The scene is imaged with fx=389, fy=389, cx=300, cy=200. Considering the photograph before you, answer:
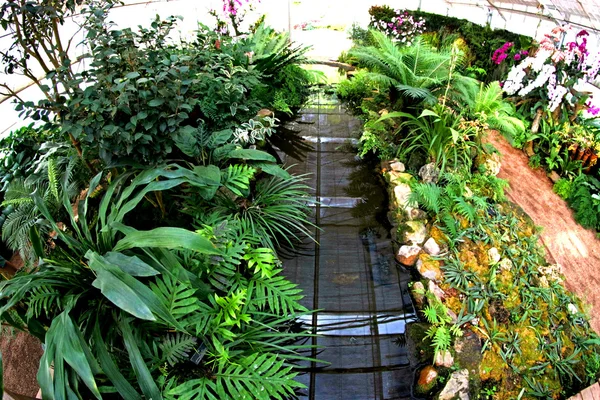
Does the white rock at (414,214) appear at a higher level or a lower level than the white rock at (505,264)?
higher

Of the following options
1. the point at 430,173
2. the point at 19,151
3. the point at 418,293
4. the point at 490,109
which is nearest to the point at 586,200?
the point at 490,109

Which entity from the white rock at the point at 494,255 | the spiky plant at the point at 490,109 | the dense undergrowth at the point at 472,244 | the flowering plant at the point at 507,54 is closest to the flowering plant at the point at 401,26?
the flowering plant at the point at 507,54

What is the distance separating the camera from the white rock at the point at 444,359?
2174 millimetres

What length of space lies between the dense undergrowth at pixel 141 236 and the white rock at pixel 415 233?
790 mm

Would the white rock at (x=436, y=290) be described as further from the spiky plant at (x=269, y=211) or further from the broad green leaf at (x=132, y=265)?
the broad green leaf at (x=132, y=265)

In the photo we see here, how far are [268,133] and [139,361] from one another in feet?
8.88

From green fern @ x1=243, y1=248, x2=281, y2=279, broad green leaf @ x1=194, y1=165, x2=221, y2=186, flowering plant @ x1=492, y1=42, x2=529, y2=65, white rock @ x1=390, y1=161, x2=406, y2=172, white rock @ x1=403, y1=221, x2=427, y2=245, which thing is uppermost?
flowering plant @ x1=492, y1=42, x2=529, y2=65

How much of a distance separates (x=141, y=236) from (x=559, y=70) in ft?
15.8

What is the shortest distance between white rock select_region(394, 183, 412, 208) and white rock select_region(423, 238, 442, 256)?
14.4 inches

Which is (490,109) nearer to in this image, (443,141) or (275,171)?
(443,141)

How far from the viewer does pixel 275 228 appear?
8.86 ft

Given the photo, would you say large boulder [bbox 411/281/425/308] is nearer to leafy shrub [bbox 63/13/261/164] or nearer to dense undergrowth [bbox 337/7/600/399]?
dense undergrowth [bbox 337/7/600/399]

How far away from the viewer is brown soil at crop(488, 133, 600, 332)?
358cm

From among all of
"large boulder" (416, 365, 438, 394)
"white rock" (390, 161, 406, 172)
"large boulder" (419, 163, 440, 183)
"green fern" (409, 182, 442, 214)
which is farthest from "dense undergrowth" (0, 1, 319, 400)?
"large boulder" (419, 163, 440, 183)
